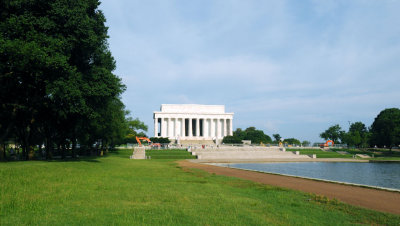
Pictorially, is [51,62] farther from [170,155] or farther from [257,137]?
[257,137]

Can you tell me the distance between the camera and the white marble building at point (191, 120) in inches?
4272

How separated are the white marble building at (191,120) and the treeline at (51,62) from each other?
8116 cm

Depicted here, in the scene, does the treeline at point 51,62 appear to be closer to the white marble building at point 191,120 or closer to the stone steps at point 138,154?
the stone steps at point 138,154

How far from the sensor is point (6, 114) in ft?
81.5

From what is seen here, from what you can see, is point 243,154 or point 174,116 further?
point 174,116

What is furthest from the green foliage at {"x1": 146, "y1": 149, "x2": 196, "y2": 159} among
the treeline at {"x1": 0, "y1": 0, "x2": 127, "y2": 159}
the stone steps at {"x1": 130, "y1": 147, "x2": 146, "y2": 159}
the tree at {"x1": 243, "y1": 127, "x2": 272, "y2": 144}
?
the tree at {"x1": 243, "y1": 127, "x2": 272, "y2": 144}

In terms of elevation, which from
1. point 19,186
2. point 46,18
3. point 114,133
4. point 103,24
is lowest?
point 19,186

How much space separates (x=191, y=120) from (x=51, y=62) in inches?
3687

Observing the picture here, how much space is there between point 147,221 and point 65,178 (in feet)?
27.9

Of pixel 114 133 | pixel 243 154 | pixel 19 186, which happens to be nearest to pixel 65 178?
pixel 19 186

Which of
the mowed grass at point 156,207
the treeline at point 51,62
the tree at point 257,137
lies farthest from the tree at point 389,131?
the mowed grass at point 156,207

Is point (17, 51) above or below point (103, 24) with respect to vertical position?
below

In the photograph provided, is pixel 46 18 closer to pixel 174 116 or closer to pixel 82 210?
pixel 82 210

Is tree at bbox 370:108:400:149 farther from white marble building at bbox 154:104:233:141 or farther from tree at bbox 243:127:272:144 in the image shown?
white marble building at bbox 154:104:233:141
